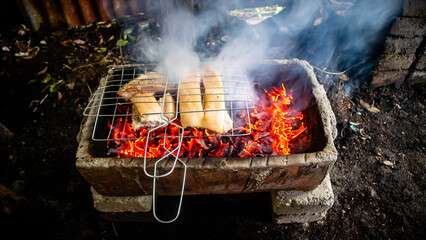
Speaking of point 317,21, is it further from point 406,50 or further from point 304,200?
point 304,200

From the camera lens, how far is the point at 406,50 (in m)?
3.51

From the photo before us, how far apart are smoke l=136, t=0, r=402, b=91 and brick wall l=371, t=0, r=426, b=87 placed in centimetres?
13

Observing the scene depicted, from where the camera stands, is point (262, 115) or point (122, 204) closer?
point (122, 204)

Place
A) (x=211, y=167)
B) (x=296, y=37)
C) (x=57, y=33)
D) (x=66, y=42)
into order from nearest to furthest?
(x=211, y=167) < (x=296, y=37) < (x=66, y=42) < (x=57, y=33)

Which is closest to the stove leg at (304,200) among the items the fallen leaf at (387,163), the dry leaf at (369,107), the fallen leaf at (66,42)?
the fallen leaf at (387,163)

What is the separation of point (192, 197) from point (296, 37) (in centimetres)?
367

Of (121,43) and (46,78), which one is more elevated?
(121,43)

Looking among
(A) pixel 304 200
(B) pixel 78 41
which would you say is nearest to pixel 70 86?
(B) pixel 78 41

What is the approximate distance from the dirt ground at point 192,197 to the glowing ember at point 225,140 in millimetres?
885

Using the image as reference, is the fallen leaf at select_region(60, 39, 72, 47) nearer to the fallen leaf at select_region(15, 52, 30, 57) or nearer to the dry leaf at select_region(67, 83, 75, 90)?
the fallen leaf at select_region(15, 52, 30, 57)

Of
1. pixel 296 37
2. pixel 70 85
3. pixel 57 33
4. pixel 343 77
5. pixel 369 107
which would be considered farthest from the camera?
pixel 57 33

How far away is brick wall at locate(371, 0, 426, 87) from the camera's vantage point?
313 centimetres

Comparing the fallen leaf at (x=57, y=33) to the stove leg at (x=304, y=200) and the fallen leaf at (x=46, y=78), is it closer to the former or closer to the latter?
the fallen leaf at (x=46, y=78)

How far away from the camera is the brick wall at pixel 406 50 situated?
3.13 metres
